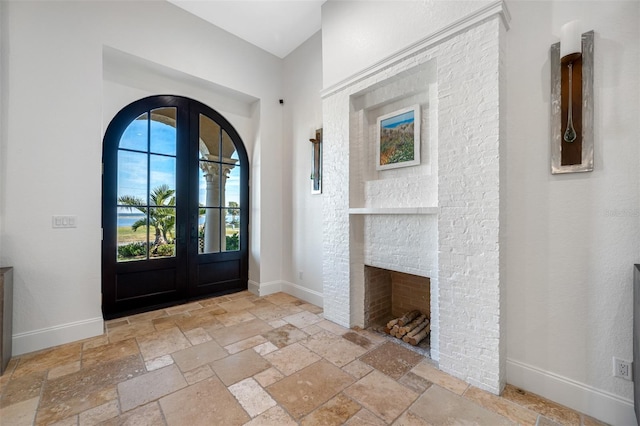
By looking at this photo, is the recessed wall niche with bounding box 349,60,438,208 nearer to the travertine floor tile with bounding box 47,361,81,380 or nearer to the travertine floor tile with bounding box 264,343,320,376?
the travertine floor tile with bounding box 264,343,320,376

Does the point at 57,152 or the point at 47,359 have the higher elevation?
the point at 57,152

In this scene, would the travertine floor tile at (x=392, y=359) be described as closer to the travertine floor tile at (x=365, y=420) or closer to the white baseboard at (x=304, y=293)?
the travertine floor tile at (x=365, y=420)

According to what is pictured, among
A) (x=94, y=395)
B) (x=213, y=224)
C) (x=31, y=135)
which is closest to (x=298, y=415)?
(x=94, y=395)

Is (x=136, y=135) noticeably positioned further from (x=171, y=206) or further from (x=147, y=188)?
(x=171, y=206)

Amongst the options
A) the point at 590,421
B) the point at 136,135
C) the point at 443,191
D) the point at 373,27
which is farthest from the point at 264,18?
the point at 590,421

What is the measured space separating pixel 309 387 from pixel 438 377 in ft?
3.26

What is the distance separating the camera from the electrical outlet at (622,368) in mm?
1583

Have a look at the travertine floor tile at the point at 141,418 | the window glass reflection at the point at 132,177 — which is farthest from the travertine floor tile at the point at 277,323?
the window glass reflection at the point at 132,177

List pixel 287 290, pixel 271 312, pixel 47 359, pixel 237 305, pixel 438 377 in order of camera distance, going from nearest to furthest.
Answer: pixel 438 377 → pixel 47 359 → pixel 271 312 → pixel 237 305 → pixel 287 290

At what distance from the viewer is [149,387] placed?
1915 millimetres

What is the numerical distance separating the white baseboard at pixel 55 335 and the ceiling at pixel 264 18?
3787 mm

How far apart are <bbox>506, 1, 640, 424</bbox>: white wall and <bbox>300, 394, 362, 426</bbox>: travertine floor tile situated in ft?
4.08

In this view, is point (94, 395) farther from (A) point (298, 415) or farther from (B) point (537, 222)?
(B) point (537, 222)

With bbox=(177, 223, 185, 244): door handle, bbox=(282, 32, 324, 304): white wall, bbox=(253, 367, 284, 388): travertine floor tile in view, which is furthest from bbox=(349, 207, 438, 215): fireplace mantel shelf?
bbox=(177, 223, 185, 244): door handle
